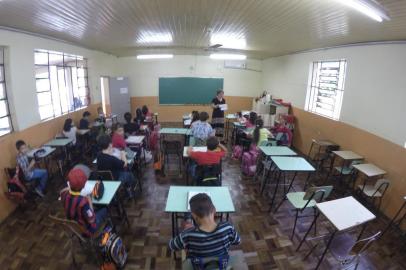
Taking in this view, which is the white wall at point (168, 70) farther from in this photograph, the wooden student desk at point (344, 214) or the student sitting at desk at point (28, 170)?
the wooden student desk at point (344, 214)

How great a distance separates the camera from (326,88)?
20.2 feet

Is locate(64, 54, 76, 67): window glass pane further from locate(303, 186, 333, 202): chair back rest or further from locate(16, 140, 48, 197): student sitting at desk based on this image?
locate(303, 186, 333, 202): chair back rest

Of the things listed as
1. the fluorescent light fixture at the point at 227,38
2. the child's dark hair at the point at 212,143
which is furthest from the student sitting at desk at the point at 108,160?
the fluorescent light fixture at the point at 227,38

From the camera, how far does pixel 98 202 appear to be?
2727mm

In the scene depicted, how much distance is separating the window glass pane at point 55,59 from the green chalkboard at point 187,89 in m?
4.36

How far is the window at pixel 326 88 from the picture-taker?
5633mm

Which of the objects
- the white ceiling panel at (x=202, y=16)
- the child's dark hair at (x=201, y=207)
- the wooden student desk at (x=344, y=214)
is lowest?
the wooden student desk at (x=344, y=214)

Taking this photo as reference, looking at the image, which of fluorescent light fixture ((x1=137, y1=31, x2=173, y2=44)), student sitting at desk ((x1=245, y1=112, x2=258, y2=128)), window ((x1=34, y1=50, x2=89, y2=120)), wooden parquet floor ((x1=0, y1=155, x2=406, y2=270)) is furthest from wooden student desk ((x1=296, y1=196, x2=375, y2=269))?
window ((x1=34, y1=50, x2=89, y2=120))

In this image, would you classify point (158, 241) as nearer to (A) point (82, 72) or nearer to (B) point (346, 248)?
(B) point (346, 248)

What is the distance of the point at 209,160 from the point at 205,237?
6.26ft

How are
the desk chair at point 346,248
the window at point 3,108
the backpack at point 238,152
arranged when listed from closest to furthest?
the desk chair at point 346,248, the window at point 3,108, the backpack at point 238,152

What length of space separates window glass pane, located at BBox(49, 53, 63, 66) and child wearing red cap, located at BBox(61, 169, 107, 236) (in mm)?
4604

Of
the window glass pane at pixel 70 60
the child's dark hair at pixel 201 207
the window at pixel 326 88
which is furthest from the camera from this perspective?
the window glass pane at pixel 70 60

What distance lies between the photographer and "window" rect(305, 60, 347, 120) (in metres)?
5.63
